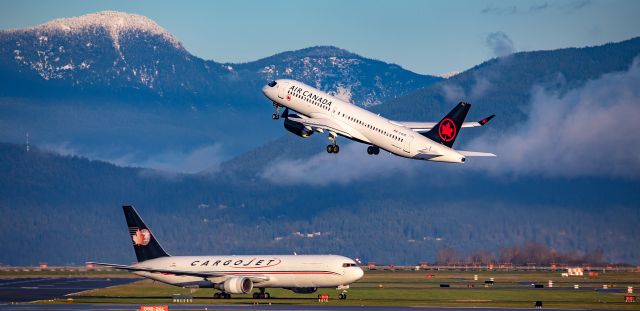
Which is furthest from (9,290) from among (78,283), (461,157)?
(461,157)

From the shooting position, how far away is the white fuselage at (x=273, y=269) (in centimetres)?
12038

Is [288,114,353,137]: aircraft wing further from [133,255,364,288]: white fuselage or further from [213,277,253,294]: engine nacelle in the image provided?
[213,277,253,294]: engine nacelle

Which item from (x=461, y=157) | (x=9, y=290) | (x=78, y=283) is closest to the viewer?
(x=461, y=157)

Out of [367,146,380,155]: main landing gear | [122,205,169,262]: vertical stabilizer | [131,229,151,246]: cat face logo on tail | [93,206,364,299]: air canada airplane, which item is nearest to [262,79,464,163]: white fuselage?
[367,146,380,155]: main landing gear

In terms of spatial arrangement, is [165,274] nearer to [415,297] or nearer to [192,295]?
[192,295]

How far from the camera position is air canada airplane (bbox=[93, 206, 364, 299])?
396 feet

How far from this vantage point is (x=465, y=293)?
133500mm

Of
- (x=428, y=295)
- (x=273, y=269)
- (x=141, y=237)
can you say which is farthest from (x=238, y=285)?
(x=428, y=295)

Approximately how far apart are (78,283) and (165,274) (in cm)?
4577

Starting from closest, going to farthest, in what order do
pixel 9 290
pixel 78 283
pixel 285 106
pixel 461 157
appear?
pixel 461 157
pixel 285 106
pixel 9 290
pixel 78 283

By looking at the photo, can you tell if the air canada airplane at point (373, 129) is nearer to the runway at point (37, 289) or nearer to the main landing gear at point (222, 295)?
the main landing gear at point (222, 295)

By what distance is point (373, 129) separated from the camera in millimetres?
120375

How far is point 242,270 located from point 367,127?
1973 cm

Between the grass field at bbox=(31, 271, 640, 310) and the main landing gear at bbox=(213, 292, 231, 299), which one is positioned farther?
the main landing gear at bbox=(213, 292, 231, 299)
